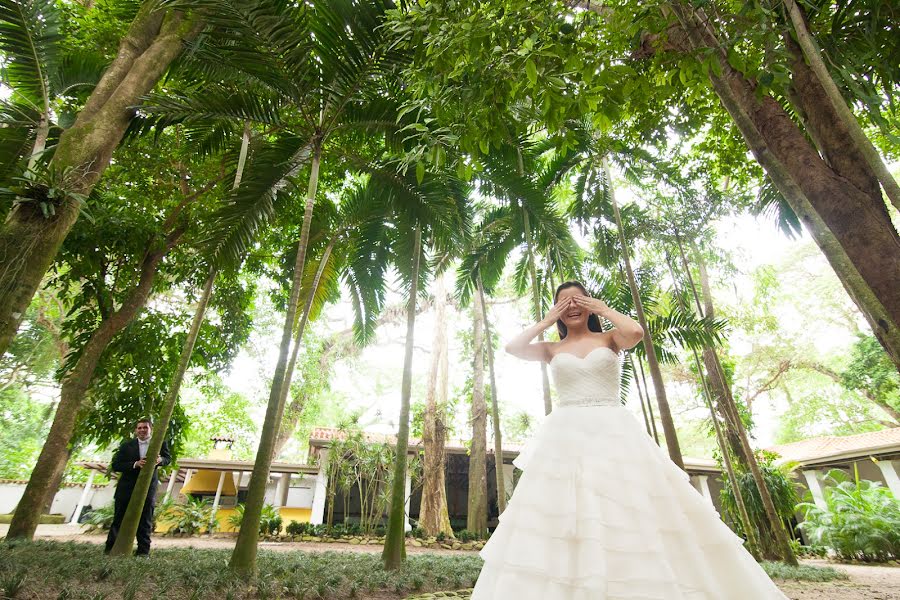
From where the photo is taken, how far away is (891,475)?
43.1 ft

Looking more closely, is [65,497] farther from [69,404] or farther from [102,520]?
[69,404]

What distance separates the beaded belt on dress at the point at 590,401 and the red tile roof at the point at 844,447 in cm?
1500

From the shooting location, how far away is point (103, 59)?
6430 mm

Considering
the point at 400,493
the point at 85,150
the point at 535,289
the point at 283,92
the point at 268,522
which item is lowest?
the point at 268,522

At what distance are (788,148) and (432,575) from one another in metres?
5.72

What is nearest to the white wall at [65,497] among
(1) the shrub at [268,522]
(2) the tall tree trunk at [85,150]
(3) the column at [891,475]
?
(1) the shrub at [268,522]

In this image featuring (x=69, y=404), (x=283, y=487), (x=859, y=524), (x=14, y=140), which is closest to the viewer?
(x=14, y=140)

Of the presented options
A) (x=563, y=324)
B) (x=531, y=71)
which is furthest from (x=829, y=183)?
(x=531, y=71)

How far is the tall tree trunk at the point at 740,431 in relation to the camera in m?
9.39

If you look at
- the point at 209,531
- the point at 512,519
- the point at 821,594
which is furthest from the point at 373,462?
the point at 512,519

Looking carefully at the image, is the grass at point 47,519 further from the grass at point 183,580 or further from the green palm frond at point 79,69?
the green palm frond at point 79,69

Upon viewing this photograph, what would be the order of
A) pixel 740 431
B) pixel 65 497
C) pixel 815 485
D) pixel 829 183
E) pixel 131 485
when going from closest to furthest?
pixel 829 183 → pixel 131 485 → pixel 740 431 → pixel 815 485 → pixel 65 497

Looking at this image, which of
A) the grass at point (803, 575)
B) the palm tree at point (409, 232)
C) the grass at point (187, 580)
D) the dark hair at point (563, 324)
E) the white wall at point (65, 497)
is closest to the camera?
the dark hair at point (563, 324)

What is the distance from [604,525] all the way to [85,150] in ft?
16.6
